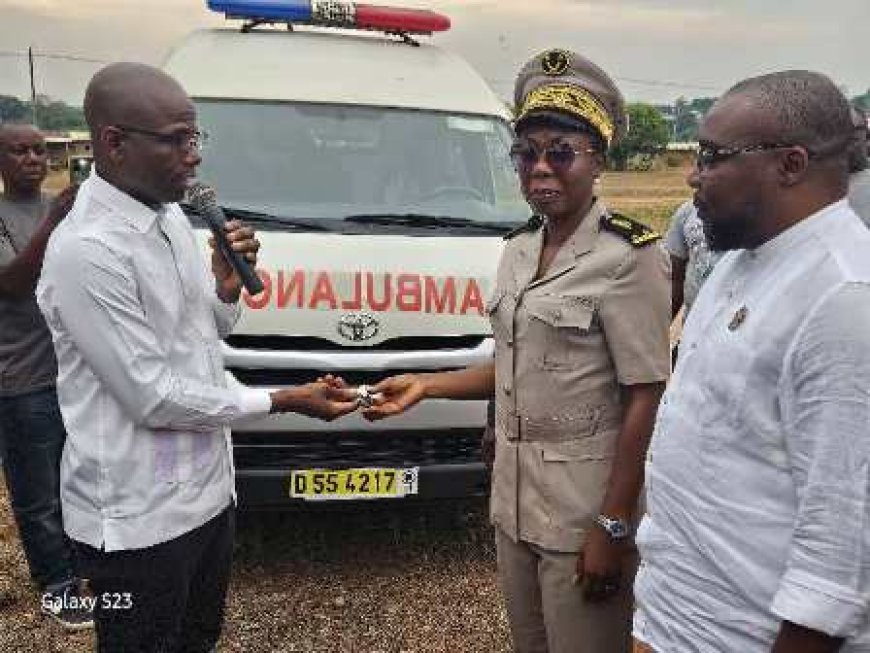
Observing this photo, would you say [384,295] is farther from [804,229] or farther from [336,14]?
[804,229]

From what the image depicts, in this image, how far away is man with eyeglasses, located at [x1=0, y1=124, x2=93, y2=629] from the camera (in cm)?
318

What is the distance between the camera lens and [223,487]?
2.20 metres

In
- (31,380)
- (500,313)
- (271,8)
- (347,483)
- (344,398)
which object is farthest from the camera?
(271,8)

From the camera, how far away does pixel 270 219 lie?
12.8 ft

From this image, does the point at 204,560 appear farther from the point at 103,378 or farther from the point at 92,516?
the point at 103,378

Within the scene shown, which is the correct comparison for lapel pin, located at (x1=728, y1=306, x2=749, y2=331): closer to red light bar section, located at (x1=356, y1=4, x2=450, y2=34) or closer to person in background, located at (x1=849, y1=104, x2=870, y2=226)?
person in background, located at (x1=849, y1=104, x2=870, y2=226)

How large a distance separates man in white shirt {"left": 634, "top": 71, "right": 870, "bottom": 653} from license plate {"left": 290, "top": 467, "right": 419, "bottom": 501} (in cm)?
213

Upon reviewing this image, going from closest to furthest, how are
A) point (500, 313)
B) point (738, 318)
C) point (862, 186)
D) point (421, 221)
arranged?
point (738, 318) < point (500, 313) < point (862, 186) < point (421, 221)

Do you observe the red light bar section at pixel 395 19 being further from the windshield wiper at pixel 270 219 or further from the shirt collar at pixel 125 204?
the shirt collar at pixel 125 204

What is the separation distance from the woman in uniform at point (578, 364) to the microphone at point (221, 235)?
64cm

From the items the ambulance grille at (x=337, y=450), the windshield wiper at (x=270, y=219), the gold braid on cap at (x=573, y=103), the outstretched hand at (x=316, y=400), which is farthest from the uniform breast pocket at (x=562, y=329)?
the windshield wiper at (x=270, y=219)

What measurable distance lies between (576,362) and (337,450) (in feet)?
6.02

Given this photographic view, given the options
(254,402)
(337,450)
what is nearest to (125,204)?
(254,402)

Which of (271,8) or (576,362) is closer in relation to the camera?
(576,362)
